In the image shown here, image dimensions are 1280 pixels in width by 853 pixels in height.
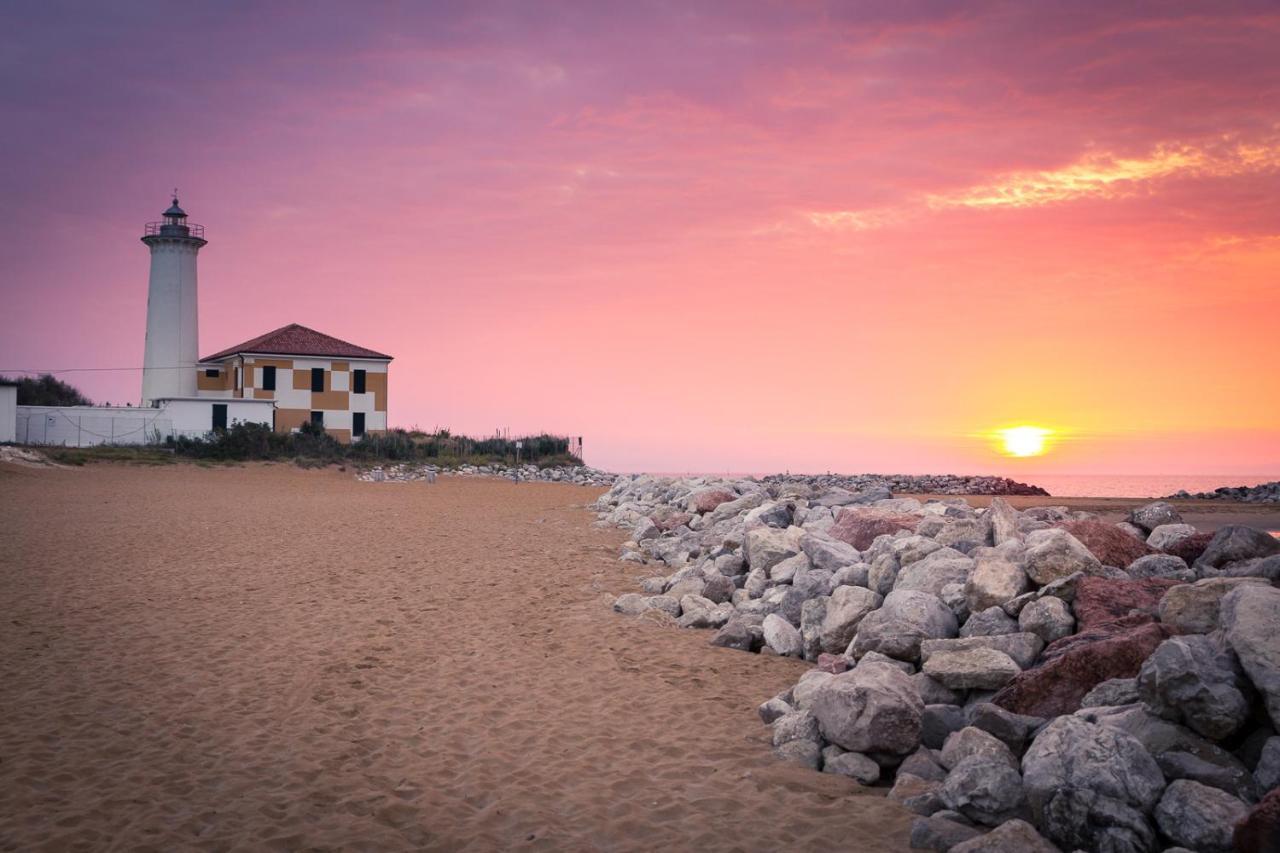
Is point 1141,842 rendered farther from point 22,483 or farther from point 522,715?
point 22,483

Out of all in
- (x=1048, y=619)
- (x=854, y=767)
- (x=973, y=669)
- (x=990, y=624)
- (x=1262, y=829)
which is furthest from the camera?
(x=990, y=624)

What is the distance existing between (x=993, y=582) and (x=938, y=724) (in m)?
2.18

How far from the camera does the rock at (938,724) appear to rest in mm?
6754

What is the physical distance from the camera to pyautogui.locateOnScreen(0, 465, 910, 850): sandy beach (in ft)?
19.1

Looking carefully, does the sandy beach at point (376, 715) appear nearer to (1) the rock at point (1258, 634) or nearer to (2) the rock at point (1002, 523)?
(1) the rock at point (1258, 634)

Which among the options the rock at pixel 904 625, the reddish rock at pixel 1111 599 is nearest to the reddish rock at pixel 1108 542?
the reddish rock at pixel 1111 599

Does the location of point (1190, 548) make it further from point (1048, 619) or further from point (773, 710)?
point (773, 710)

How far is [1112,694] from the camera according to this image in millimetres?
6215

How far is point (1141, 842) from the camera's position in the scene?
16.0ft

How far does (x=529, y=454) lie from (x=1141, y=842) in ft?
169

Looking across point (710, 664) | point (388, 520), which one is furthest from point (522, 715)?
point (388, 520)

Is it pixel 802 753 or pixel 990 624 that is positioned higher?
pixel 990 624

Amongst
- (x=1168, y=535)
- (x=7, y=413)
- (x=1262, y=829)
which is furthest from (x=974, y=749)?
(x=7, y=413)

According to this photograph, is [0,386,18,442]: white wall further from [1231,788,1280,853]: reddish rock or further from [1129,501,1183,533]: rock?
[1231,788,1280,853]: reddish rock
